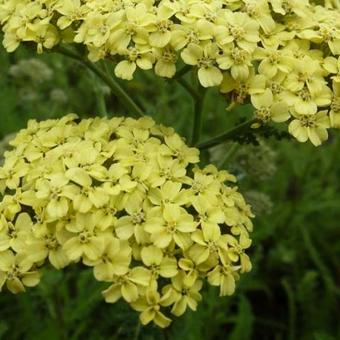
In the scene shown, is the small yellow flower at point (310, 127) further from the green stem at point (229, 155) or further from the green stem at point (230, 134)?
the green stem at point (229, 155)

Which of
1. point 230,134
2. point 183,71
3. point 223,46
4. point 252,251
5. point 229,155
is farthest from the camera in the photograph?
point 252,251

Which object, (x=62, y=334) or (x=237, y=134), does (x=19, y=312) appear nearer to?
(x=62, y=334)

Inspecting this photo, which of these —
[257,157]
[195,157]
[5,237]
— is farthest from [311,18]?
[5,237]

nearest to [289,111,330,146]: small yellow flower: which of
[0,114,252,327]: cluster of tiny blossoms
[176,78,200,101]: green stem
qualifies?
[0,114,252,327]: cluster of tiny blossoms

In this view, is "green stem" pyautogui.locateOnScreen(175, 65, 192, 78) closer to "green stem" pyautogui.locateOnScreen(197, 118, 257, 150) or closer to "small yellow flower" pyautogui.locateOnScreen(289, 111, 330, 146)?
"green stem" pyautogui.locateOnScreen(197, 118, 257, 150)

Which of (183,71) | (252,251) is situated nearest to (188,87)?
(183,71)

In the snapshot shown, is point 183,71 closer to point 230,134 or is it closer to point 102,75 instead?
point 230,134
